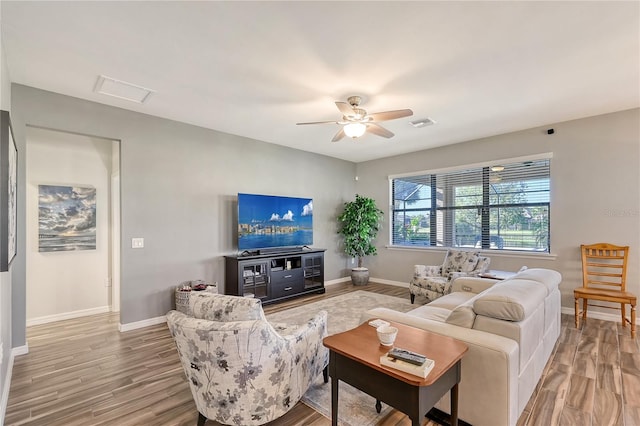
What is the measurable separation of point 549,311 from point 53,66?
494 centimetres

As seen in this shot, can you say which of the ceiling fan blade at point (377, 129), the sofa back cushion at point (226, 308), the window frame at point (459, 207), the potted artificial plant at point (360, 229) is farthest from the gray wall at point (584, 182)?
the sofa back cushion at point (226, 308)

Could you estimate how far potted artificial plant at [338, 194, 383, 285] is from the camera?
20.6 feet

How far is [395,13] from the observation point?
207cm

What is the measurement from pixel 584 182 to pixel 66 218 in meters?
7.30

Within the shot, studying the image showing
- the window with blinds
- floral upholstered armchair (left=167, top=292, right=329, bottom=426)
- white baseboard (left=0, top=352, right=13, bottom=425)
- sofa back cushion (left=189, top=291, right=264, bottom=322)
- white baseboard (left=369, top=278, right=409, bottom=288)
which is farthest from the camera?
white baseboard (left=369, top=278, right=409, bottom=288)

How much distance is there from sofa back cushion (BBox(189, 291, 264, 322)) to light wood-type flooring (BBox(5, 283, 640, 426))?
2.65ft

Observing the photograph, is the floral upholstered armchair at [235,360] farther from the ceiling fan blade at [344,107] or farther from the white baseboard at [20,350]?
the white baseboard at [20,350]

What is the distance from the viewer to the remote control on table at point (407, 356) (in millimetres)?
1482

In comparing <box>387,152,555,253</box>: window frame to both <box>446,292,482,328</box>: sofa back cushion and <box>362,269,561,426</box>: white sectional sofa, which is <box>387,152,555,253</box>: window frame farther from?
<box>446,292,482,328</box>: sofa back cushion

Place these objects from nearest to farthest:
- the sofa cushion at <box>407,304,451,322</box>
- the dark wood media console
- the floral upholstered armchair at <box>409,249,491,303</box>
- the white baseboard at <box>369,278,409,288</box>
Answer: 1. the sofa cushion at <box>407,304,451,322</box>
2. the floral upholstered armchair at <box>409,249,491,303</box>
3. the dark wood media console
4. the white baseboard at <box>369,278,409,288</box>

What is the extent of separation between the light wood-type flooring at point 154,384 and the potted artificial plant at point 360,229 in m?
3.37

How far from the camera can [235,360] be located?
1687 millimetres

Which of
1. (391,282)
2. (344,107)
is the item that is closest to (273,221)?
(344,107)

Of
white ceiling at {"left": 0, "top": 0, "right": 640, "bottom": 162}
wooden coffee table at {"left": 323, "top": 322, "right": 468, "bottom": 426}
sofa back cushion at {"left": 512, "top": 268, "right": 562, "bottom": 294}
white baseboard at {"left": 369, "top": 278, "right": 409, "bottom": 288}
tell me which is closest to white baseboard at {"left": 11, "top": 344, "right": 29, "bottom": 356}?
white ceiling at {"left": 0, "top": 0, "right": 640, "bottom": 162}
